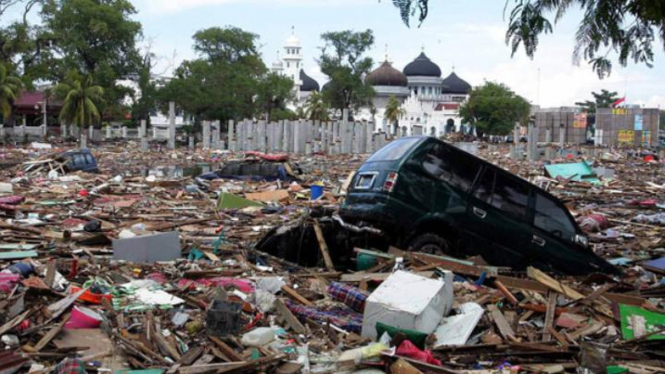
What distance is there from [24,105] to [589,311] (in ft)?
227

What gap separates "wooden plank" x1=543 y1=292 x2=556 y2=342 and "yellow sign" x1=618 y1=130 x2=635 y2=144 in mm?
72201

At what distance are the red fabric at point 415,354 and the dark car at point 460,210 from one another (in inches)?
130

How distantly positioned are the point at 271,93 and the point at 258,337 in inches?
2634

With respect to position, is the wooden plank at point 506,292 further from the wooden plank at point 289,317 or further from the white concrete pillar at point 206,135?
the white concrete pillar at point 206,135

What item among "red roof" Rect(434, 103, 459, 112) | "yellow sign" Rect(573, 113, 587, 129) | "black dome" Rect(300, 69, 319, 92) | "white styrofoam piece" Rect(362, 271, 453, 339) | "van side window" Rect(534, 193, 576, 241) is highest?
"black dome" Rect(300, 69, 319, 92)

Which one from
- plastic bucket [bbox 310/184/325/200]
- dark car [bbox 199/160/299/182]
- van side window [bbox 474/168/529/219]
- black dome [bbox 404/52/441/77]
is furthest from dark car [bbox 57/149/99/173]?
black dome [bbox 404/52/441/77]

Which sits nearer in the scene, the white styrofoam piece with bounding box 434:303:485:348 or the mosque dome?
the white styrofoam piece with bounding box 434:303:485:348

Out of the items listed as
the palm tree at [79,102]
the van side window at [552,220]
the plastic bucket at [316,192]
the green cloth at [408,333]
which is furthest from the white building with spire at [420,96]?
the green cloth at [408,333]

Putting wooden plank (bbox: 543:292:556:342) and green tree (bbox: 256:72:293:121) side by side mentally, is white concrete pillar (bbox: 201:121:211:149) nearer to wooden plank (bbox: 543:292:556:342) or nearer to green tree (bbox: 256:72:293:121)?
green tree (bbox: 256:72:293:121)

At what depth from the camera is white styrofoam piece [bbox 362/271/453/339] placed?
5945 mm

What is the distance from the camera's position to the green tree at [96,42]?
64.8m

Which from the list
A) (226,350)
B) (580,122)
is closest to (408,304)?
(226,350)

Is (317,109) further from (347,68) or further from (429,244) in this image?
(429,244)

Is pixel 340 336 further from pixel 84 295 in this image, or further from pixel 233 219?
pixel 233 219
